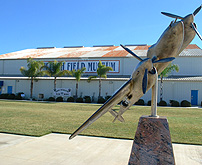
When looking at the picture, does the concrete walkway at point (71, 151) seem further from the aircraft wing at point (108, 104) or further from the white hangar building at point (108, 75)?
the white hangar building at point (108, 75)

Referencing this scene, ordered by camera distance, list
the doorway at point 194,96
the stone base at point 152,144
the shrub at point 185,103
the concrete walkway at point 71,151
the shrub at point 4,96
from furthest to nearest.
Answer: the shrub at point 4,96, the doorway at point 194,96, the shrub at point 185,103, the concrete walkway at point 71,151, the stone base at point 152,144

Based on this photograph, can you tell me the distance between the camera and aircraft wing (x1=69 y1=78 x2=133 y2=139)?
5.12 m

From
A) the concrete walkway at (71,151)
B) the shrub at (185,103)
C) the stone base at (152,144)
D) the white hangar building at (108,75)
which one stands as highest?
the white hangar building at (108,75)

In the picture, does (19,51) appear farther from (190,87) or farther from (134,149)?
(134,149)

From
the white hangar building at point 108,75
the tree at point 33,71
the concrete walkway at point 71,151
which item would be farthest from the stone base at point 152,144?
the tree at point 33,71

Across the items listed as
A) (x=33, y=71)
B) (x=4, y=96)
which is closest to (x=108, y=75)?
(x=33, y=71)

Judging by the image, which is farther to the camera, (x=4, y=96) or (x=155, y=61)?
(x=4, y=96)

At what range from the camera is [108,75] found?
117 ft

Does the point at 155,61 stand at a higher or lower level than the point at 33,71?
lower

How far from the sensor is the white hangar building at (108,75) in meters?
30.4

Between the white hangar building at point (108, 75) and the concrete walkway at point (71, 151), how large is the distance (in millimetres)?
23915

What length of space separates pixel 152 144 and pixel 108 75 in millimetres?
30696

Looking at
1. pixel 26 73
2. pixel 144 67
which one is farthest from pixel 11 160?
pixel 26 73

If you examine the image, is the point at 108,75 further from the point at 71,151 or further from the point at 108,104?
the point at 108,104
